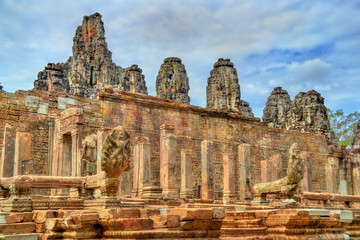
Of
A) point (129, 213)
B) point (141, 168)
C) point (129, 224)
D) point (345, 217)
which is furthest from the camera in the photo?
point (141, 168)

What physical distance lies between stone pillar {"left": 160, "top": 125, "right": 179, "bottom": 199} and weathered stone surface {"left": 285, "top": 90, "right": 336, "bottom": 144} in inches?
583

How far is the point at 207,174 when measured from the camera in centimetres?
1991

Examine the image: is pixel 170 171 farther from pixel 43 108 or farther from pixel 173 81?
pixel 173 81

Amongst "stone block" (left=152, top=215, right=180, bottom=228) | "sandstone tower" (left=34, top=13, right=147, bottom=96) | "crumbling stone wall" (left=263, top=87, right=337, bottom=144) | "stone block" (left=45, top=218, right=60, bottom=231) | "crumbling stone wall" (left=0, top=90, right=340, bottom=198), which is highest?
"sandstone tower" (left=34, top=13, right=147, bottom=96)

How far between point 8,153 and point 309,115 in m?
20.5

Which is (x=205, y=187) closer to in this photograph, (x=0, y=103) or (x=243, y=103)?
(x=0, y=103)

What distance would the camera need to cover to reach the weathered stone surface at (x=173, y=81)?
44625mm

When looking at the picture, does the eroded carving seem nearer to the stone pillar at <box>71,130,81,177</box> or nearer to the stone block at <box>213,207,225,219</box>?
the stone pillar at <box>71,130,81,177</box>

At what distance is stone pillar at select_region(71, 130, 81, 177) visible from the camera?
15844 mm

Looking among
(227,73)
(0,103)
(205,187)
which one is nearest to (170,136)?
(205,187)

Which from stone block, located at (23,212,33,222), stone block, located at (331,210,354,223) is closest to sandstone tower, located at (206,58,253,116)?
stone block, located at (331,210,354,223)

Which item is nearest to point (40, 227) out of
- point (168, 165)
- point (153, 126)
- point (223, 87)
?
point (168, 165)

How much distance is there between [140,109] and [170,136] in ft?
11.2

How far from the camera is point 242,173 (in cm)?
2136
